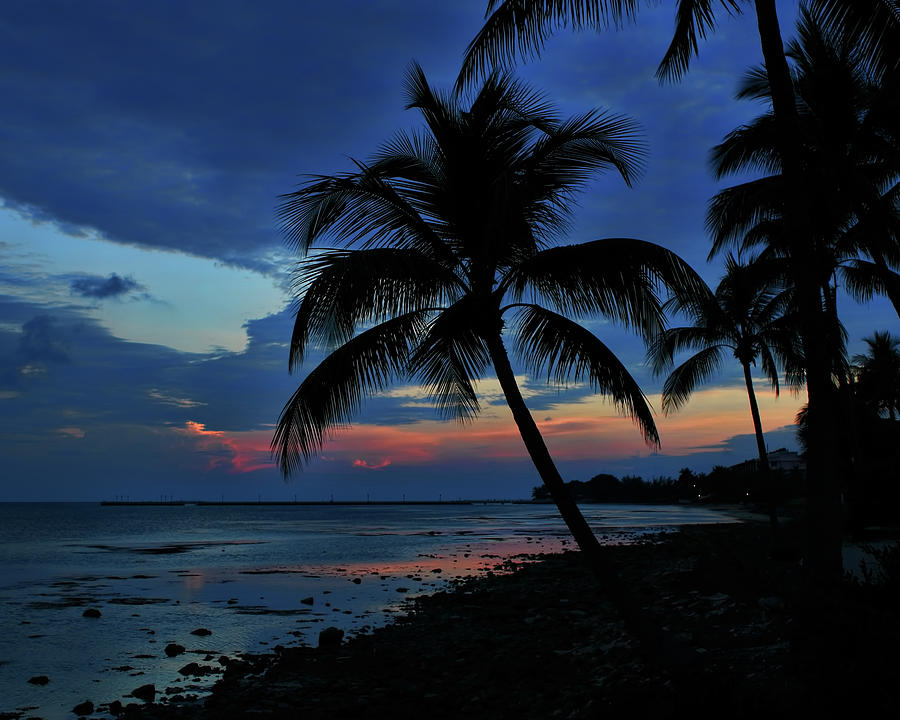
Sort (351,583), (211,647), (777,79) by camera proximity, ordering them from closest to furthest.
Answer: (777,79), (211,647), (351,583)

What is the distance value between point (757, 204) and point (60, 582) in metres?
28.2

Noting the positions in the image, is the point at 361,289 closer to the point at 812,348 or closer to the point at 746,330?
the point at 812,348

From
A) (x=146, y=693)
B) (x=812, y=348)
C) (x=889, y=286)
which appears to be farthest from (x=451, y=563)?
(x=812, y=348)

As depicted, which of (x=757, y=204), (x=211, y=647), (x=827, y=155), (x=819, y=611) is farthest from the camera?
(x=211, y=647)

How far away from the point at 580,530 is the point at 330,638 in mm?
7831

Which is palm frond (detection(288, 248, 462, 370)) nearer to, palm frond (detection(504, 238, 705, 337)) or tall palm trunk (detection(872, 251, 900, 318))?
palm frond (detection(504, 238, 705, 337))

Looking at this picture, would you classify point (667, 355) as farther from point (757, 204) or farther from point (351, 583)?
point (351, 583)

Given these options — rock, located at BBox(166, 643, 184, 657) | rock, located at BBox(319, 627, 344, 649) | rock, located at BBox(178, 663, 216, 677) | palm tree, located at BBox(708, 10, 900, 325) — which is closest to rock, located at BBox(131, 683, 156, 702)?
rock, located at BBox(178, 663, 216, 677)

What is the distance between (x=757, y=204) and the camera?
40.8ft

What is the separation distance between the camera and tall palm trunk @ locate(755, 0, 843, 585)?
661 centimetres

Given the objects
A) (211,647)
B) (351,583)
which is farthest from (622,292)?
(351,583)

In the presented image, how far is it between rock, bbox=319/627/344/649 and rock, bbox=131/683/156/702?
3.24m

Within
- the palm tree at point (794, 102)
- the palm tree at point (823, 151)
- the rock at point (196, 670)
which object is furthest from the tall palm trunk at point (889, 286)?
the rock at point (196, 670)

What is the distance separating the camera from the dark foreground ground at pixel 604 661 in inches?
189
